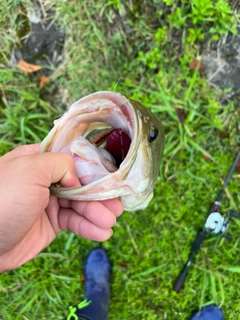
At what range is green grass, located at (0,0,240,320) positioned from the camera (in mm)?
3330

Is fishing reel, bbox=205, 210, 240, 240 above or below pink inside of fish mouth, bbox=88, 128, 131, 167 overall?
below

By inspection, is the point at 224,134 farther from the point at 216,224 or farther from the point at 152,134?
the point at 152,134

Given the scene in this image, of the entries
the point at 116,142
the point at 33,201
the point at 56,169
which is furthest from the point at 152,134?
the point at 33,201

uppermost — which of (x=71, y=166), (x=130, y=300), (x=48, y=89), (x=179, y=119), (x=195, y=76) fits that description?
(x=71, y=166)

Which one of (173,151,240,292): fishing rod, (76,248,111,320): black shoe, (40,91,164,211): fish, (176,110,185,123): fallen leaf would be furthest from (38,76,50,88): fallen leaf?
(173,151,240,292): fishing rod

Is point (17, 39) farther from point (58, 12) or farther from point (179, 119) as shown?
point (179, 119)

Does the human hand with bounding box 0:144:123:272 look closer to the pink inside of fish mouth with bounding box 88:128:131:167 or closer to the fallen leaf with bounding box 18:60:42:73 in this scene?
the pink inside of fish mouth with bounding box 88:128:131:167

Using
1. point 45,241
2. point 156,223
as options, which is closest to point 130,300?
point 156,223

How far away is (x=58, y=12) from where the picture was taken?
3381mm

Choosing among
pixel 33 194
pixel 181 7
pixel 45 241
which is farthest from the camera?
pixel 181 7

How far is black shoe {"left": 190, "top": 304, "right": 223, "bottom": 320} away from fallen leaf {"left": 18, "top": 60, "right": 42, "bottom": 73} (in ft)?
8.36

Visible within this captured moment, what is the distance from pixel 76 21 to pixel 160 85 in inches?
36.3

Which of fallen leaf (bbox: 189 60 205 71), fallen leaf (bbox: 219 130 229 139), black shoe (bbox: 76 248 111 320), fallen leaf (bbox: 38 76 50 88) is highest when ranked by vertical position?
fallen leaf (bbox: 38 76 50 88)

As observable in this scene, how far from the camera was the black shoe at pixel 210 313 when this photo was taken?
328 centimetres
